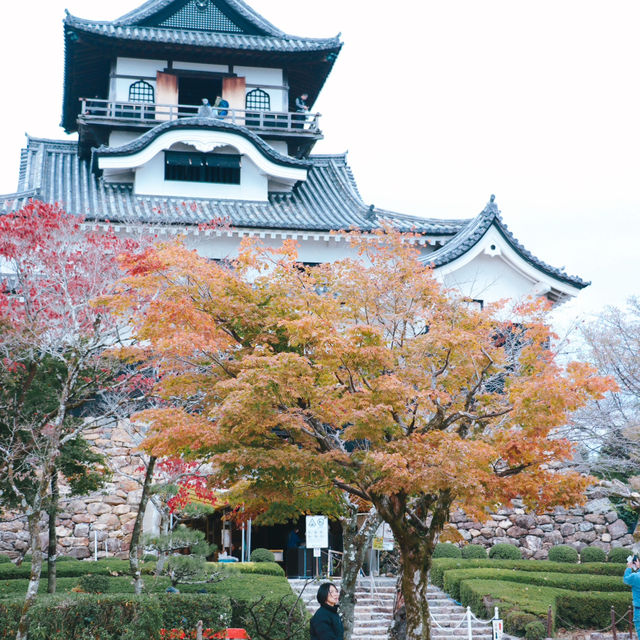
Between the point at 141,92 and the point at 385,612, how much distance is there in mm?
20408

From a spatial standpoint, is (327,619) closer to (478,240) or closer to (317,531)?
(317,531)

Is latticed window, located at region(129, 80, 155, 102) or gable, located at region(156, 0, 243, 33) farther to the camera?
gable, located at region(156, 0, 243, 33)

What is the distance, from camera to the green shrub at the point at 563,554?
25.7m

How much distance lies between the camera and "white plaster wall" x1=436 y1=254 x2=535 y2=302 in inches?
1099

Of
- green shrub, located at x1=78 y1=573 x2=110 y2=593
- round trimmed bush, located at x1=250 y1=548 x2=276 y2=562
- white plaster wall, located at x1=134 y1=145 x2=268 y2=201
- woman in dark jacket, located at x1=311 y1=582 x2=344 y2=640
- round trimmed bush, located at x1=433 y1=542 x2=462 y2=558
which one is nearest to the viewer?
woman in dark jacket, located at x1=311 y1=582 x2=344 y2=640

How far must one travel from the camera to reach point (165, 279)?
50.3ft

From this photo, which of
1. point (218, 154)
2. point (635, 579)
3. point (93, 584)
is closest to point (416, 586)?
point (635, 579)

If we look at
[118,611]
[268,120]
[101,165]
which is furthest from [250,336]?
[268,120]

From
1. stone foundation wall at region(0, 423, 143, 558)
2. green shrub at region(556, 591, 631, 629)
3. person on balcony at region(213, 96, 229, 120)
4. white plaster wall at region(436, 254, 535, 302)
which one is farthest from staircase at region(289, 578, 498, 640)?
person on balcony at region(213, 96, 229, 120)

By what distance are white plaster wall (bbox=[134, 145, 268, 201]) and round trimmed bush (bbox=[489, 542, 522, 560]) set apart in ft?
45.9

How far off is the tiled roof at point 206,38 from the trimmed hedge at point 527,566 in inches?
745

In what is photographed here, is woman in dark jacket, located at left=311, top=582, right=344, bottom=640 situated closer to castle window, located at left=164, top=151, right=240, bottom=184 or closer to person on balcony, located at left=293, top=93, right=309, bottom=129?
castle window, located at left=164, top=151, right=240, bottom=184

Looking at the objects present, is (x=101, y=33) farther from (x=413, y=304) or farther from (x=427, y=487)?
(x=427, y=487)

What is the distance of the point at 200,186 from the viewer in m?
30.3
